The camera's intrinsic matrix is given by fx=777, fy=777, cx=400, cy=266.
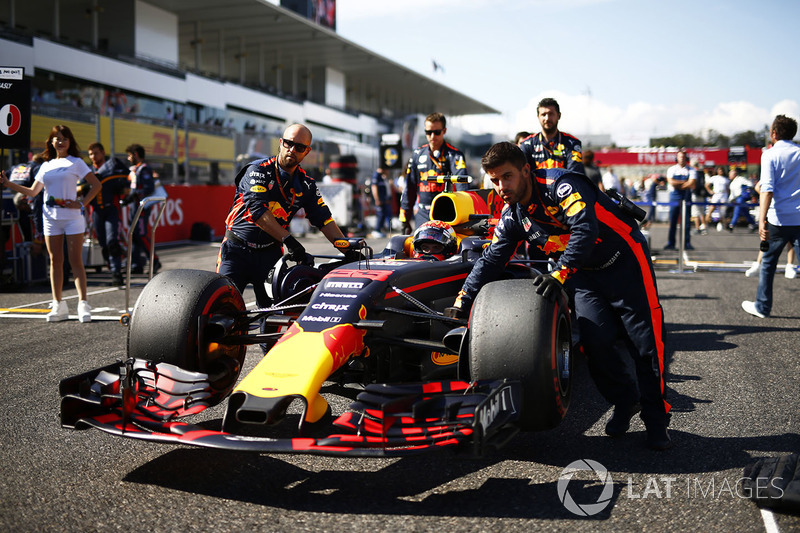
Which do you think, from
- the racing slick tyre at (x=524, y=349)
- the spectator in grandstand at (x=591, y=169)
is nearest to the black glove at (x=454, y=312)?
the racing slick tyre at (x=524, y=349)

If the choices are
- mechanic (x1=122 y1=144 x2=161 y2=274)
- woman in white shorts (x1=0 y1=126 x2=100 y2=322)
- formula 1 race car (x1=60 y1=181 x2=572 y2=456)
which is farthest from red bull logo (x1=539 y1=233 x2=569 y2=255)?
mechanic (x1=122 y1=144 x2=161 y2=274)

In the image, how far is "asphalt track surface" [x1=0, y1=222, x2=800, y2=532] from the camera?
3.09m

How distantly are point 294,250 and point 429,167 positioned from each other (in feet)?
10.4

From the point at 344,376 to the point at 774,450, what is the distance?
2278 millimetres

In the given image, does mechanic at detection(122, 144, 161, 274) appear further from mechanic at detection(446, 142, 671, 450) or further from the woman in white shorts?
mechanic at detection(446, 142, 671, 450)

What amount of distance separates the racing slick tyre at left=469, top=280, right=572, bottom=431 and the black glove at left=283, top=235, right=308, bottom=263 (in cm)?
187

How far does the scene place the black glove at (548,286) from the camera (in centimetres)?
375

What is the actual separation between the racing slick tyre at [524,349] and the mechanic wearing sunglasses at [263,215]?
1.88 meters

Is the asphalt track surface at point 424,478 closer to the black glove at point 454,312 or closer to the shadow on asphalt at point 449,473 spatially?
the shadow on asphalt at point 449,473

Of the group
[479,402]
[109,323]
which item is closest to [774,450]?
[479,402]

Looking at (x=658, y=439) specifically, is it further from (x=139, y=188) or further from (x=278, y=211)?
(x=139, y=188)

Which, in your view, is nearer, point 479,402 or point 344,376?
point 479,402

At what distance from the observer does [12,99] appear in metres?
9.08

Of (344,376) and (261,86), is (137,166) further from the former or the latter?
(261,86)
